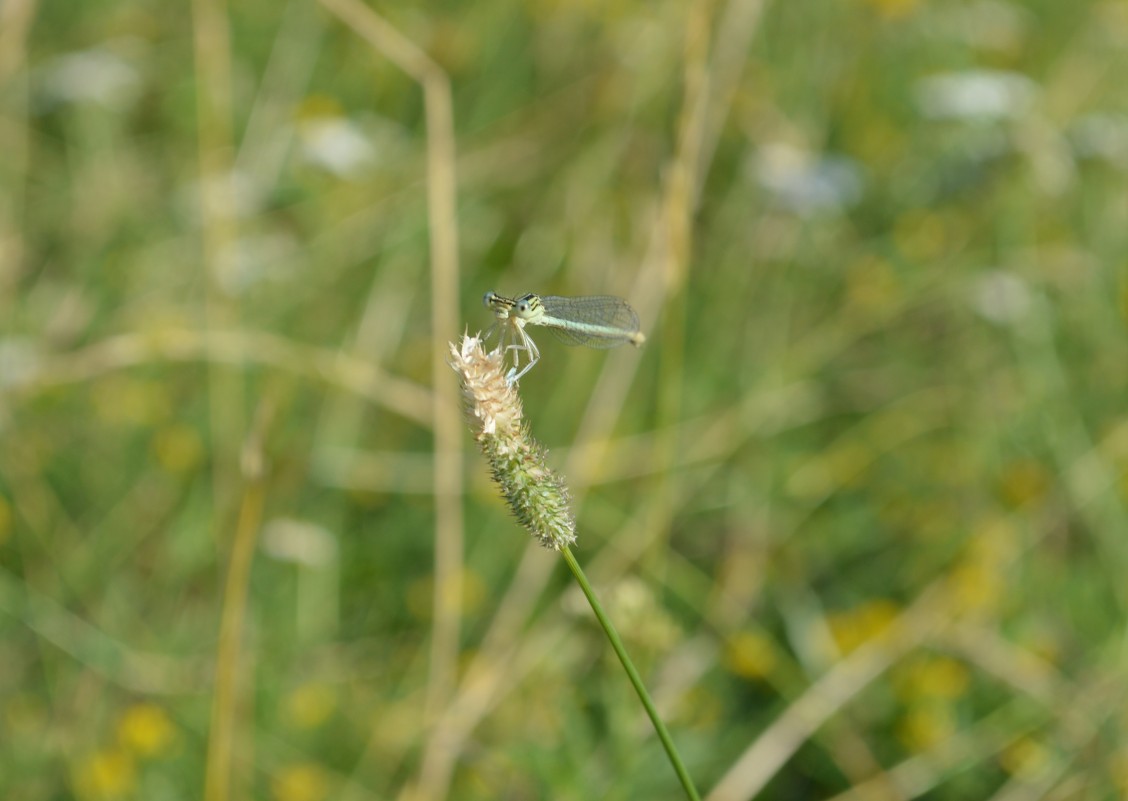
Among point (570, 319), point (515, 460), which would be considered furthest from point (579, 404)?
point (515, 460)

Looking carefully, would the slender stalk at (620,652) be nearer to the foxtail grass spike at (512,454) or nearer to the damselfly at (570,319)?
the foxtail grass spike at (512,454)

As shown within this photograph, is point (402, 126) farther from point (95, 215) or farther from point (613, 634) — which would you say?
point (613, 634)

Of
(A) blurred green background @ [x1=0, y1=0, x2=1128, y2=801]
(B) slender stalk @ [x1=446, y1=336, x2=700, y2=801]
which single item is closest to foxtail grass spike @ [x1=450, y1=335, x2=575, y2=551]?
(B) slender stalk @ [x1=446, y1=336, x2=700, y2=801]

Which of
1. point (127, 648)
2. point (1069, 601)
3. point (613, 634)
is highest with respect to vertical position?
point (127, 648)

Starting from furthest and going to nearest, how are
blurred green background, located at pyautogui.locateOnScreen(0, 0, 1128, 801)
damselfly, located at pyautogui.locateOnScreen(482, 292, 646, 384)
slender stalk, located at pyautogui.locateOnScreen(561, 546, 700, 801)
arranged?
blurred green background, located at pyautogui.locateOnScreen(0, 0, 1128, 801) → damselfly, located at pyautogui.locateOnScreen(482, 292, 646, 384) → slender stalk, located at pyautogui.locateOnScreen(561, 546, 700, 801)

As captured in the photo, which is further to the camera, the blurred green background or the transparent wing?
the blurred green background

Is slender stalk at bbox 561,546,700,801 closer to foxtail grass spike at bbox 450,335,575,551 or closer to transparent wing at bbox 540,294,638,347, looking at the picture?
foxtail grass spike at bbox 450,335,575,551

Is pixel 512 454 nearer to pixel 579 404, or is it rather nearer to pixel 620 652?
pixel 620 652

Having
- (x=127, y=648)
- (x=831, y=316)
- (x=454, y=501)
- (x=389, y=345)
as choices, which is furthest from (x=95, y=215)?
(x=831, y=316)
